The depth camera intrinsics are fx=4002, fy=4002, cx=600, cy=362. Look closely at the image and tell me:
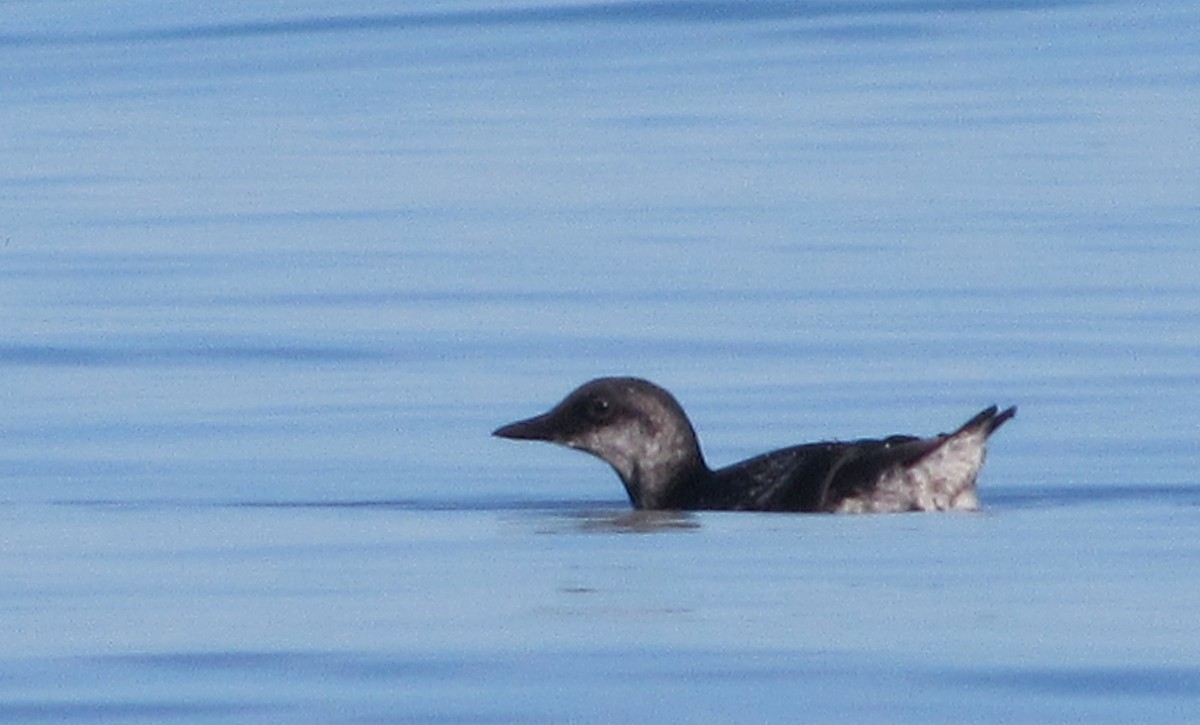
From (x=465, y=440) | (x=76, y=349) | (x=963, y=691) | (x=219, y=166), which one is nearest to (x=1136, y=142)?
(x=219, y=166)

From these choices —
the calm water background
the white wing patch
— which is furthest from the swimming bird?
the calm water background

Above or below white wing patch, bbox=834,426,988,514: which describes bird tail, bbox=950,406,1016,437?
above

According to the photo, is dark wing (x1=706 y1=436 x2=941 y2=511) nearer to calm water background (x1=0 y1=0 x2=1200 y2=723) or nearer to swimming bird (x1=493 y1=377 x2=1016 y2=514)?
swimming bird (x1=493 y1=377 x2=1016 y2=514)

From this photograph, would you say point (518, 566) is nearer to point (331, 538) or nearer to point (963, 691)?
point (331, 538)

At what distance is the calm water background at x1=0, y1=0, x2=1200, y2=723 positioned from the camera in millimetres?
7789

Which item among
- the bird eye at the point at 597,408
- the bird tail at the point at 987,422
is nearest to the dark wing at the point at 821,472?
the bird tail at the point at 987,422

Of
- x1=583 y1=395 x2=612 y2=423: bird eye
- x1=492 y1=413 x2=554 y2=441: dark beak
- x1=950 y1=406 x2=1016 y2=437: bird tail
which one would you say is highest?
x1=583 y1=395 x2=612 y2=423: bird eye

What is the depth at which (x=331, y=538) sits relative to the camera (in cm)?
989

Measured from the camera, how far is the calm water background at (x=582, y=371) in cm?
779

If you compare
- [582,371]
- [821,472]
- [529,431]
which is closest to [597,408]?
[529,431]

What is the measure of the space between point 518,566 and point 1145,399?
391 centimetres

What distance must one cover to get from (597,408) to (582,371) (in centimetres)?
260

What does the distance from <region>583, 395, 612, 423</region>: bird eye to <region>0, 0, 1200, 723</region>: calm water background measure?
251 mm

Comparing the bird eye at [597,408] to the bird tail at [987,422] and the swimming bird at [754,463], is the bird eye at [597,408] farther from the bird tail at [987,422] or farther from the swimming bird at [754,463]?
the bird tail at [987,422]
